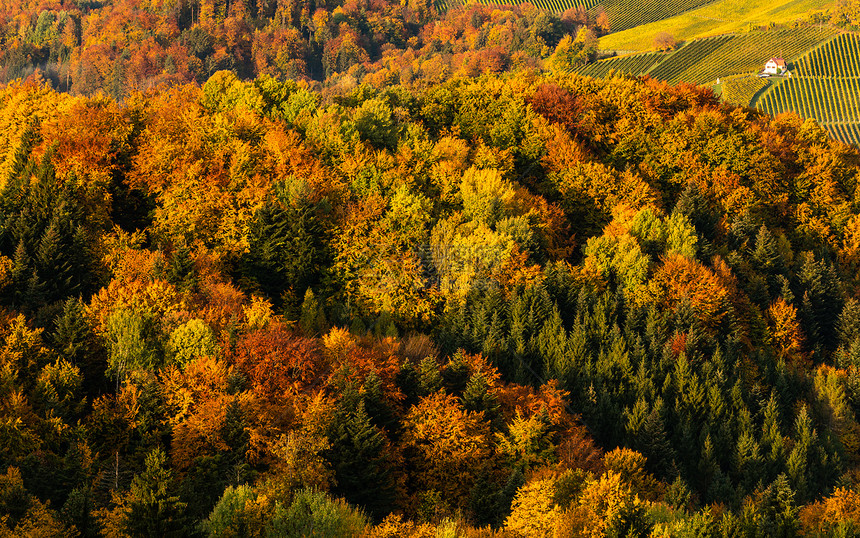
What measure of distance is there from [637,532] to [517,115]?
259 feet

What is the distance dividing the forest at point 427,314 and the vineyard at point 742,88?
4251 centimetres

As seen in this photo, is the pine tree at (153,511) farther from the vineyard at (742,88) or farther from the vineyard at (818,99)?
the vineyard at (818,99)

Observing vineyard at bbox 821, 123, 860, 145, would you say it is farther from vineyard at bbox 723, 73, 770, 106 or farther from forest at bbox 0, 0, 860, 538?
forest at bbox 0, 0, 860, 538

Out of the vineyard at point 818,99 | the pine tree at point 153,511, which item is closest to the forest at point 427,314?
the pine tree at point 153,511

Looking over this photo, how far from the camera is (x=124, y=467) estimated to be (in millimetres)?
67812

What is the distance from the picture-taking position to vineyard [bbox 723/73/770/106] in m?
190

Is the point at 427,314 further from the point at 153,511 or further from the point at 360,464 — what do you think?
the point at 153,511

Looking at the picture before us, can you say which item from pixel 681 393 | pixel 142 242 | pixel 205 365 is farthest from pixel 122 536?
pixel 681 393

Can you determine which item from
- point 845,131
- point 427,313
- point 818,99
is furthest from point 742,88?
point 427,313

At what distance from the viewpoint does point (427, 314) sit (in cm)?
9550

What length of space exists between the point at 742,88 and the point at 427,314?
120203 millimetres

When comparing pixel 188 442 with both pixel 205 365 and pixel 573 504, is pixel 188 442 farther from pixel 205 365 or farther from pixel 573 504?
pixel 573 504

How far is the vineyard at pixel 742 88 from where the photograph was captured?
190m

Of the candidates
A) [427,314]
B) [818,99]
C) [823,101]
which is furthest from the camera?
[818,99]
